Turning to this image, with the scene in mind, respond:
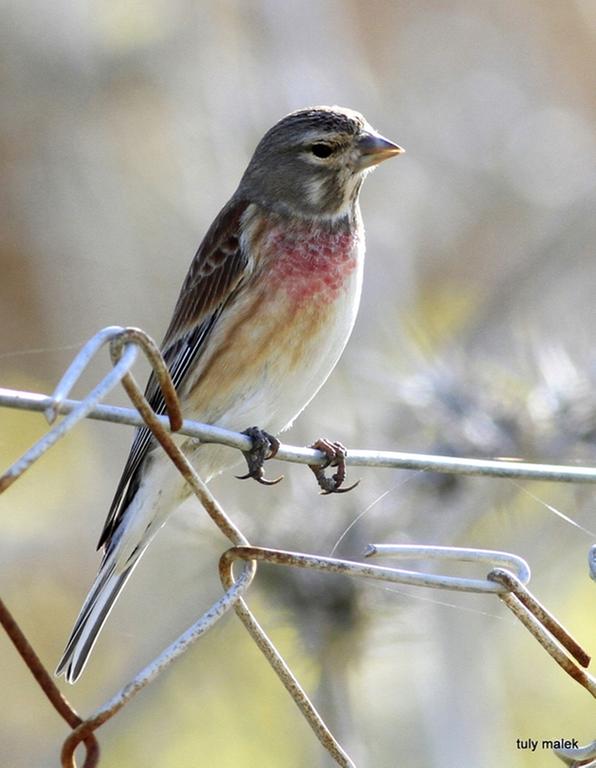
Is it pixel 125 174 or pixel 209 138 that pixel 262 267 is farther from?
pixel 125 174

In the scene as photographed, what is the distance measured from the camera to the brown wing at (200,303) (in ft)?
10.5

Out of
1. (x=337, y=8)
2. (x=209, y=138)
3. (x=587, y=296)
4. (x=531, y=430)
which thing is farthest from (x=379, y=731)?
(x=337, y=8)

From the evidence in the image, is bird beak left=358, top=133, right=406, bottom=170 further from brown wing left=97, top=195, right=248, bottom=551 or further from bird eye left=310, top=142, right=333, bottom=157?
brown wing left=97, top=195, right=248, bottom=551

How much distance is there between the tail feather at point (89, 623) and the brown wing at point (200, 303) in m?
0.22

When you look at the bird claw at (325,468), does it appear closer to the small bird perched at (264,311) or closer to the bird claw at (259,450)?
the bird claw at (259,450)

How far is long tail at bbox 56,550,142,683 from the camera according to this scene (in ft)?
8.07

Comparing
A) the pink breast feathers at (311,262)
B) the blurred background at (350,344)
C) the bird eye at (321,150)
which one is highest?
the bird eye at (321,150)

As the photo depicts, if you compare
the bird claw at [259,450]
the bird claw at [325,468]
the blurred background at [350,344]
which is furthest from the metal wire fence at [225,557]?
the blurred background at [350,344]

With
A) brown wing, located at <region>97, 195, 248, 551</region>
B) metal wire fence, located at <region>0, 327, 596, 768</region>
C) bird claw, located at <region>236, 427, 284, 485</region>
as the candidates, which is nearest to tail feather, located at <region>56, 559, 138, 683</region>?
brown wing, located at <region>97, 195, 248, 551</region>

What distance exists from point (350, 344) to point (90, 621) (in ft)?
8.70

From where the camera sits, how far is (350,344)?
5078 millimetres

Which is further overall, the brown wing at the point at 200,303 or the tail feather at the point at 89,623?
the brown wing at the point at 200,303

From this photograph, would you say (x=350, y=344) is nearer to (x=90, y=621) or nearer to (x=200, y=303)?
(x=200, y=303)

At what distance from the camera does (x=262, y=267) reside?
317 cm
